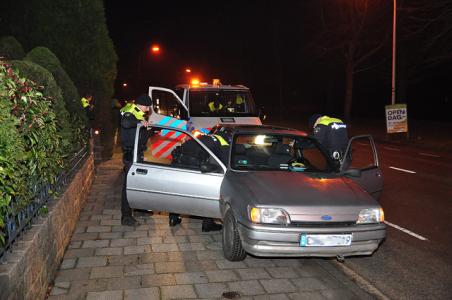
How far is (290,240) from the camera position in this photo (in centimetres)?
489

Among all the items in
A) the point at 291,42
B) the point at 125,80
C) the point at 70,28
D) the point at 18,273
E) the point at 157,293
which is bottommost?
the point at 157,293

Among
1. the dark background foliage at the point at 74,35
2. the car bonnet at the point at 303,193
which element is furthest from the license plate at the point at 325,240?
the dark background foliage at the point at 74,35

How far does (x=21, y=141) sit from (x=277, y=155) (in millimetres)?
3872

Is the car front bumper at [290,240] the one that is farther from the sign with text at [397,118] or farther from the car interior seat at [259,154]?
the sign with text at [397,118]

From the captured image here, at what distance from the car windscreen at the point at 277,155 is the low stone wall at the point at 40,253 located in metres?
2.19

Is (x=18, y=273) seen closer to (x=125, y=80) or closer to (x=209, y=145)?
(x=209, y=145)

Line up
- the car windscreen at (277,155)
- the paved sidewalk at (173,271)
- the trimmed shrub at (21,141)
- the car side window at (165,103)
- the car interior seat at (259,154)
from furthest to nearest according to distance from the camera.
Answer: the car side window at (165,103)
the car interior seat at (259,154)
the car windscreen at (277,155)
the paved sidewalk at (173,271)
the trimmed shrub at (21,141)

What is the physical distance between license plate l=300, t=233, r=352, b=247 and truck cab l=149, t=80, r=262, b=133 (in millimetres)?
6986

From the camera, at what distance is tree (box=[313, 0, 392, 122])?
102 ft

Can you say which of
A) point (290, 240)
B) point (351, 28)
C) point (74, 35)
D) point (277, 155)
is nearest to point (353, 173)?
point (277, 155)

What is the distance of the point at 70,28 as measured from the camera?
12.3 metres

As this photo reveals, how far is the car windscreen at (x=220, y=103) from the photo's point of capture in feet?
40.2

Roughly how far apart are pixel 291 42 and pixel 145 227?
45.7 meters

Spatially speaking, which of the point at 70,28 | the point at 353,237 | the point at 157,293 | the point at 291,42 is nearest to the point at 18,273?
the point at 157,293
